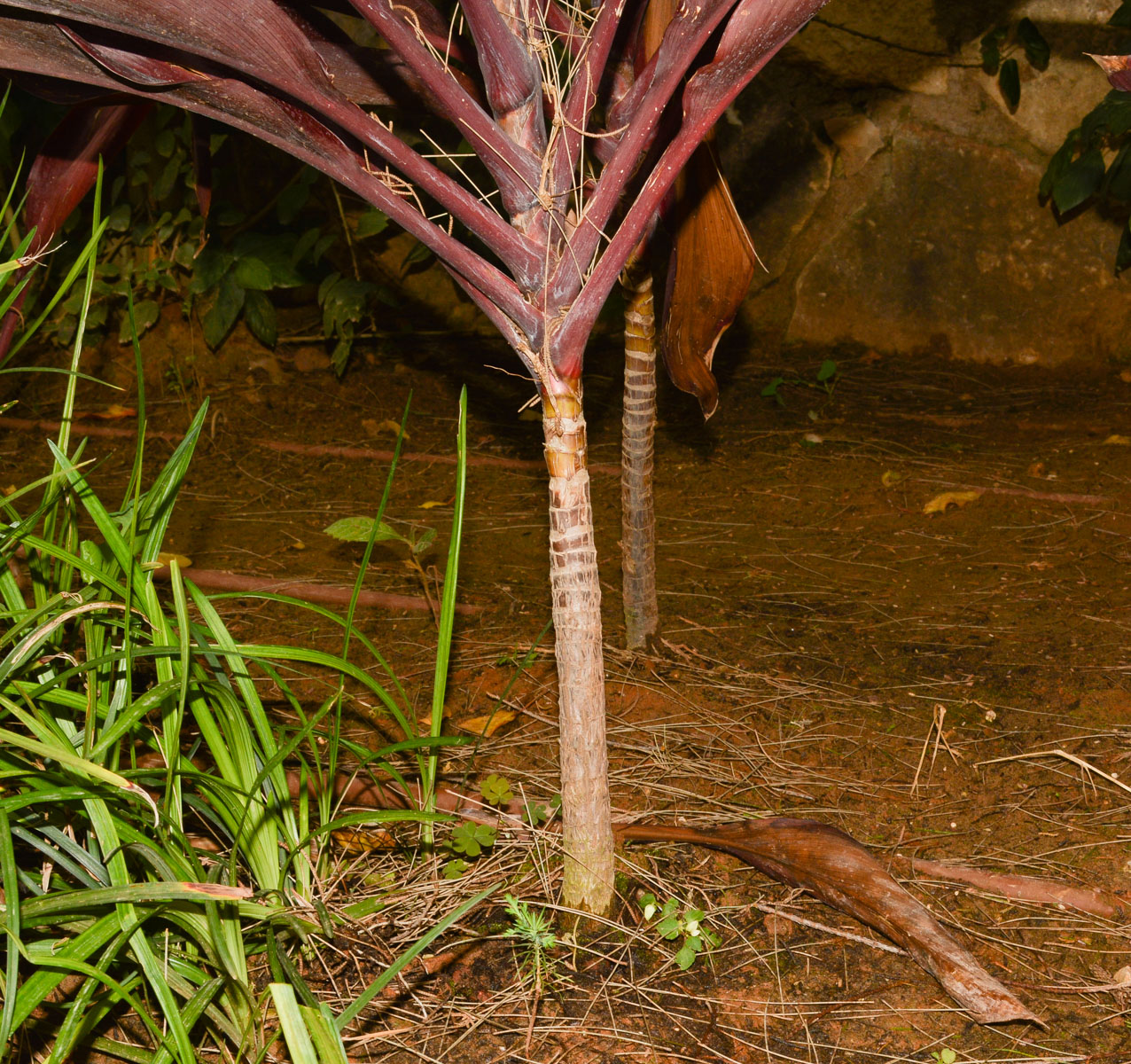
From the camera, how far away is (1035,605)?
6.73ft

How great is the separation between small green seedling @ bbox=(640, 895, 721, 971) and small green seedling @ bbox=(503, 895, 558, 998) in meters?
0.13

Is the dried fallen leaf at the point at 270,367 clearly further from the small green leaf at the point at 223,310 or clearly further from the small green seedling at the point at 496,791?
the small green seedling at the point at 496,791

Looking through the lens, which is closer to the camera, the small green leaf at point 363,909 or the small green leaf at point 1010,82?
the small green leaf at point 363,909

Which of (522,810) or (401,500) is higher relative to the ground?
(401,500)

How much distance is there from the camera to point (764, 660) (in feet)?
6.21

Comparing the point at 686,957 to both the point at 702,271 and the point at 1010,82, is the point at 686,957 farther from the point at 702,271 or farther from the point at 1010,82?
the point at 1010,82

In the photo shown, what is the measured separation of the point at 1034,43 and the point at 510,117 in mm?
2976

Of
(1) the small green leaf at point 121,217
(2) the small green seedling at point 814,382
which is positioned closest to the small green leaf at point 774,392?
(2) the small green seedling at point 814,382

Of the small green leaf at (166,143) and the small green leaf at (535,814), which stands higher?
the small green leaf at (166,143)

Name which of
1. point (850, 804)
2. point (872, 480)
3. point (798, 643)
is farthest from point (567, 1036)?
point (872, 480)

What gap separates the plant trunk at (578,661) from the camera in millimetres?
1164

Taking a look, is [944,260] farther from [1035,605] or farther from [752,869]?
[752,869]

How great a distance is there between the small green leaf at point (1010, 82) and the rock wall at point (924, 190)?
42 millimetres

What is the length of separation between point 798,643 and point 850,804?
479 millimetres
